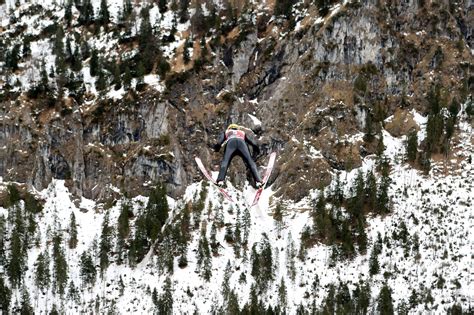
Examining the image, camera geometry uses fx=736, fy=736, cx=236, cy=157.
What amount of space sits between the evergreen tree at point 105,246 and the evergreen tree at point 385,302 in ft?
157

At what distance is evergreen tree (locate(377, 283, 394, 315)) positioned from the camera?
107200 millimetres

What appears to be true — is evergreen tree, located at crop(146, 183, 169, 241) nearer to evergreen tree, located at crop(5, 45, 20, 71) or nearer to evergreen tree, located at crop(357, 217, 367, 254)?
evergreen tree, located at crop(357, 217, 367, 254)

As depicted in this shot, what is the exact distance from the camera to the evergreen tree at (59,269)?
402 ft

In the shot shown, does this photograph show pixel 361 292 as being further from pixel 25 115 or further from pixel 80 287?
pixel 25 115

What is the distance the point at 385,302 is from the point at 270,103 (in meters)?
61.7

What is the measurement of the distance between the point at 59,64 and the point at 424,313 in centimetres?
10238

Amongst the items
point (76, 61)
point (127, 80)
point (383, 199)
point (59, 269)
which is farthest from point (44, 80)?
point (383, 199)

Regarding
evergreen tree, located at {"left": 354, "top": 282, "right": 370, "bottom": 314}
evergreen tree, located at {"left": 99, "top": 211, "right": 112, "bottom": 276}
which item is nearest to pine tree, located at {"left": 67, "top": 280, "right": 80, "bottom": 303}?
evergreen tree, located at {"left": 99, "top": 211, "right": 112, "bottom": 276}

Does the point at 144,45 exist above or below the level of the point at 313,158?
above

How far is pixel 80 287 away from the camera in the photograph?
12550 centimetres

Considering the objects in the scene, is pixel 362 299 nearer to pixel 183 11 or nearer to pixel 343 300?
pixel 343 300

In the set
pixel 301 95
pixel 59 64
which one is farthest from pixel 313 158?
pixel 59 64

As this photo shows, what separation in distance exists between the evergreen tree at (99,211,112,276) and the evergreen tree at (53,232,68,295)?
6301mm

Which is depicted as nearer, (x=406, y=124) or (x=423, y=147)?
(x=423, y=147)
